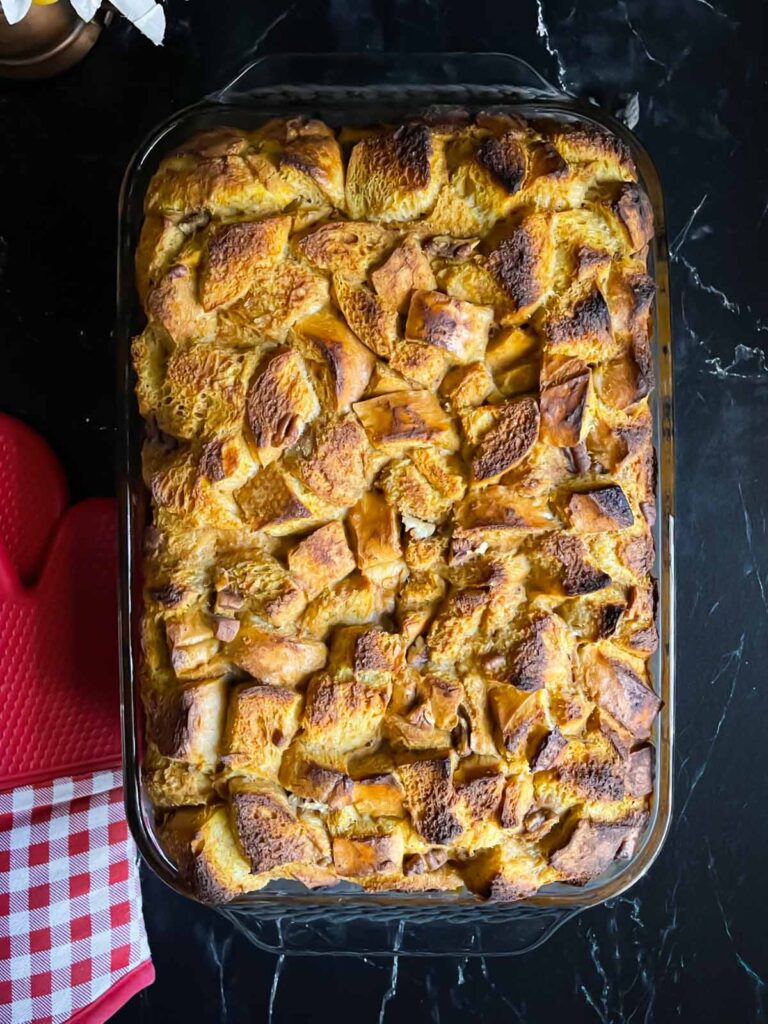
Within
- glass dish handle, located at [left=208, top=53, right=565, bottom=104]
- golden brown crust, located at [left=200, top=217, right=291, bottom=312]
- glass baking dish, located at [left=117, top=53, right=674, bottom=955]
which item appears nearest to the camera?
golden brown crust, located at [left=200, top=217, right=291, bottom=312]

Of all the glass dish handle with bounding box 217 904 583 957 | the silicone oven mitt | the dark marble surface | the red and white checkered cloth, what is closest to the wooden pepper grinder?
the dark marble surface

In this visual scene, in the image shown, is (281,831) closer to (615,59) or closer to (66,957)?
(66,957)

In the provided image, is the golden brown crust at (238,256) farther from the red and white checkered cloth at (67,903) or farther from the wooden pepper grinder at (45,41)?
the red and white checkered cloth at (67,903)

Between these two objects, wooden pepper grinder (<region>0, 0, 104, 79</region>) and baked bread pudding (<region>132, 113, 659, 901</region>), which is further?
wooden pepper grinder (<region>0, 0, 104, 79</region>)

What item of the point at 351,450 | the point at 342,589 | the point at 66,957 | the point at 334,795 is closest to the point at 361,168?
the point at 351,450

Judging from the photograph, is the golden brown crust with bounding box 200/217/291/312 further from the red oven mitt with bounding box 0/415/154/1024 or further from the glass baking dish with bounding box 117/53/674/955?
the red oven mitt with bounding box 0/415/154/1024

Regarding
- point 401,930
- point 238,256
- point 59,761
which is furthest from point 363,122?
point 401,930

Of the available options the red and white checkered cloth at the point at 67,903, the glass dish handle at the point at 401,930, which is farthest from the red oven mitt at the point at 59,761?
the glass dish handle at the point at 401,930

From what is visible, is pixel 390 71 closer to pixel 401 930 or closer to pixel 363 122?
pixel 363 122
